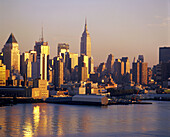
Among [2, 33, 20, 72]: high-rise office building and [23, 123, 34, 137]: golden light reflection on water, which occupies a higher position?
[2, 33, 20, 72]: high-rise office building

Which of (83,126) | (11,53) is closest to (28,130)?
(83,126)

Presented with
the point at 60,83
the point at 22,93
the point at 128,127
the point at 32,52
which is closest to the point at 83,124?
the point at 128,127

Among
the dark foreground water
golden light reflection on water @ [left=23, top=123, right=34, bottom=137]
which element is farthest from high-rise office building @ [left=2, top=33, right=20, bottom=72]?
golden light reflection on water @ [left=23, top=123, right=34, bottom=137]

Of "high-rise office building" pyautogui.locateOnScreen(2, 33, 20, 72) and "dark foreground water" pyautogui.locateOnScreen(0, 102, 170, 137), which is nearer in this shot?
"dark foreground water" pyautogui.locateOnScreen(0, 102, 170, 137)

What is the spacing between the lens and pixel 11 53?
181125 mm

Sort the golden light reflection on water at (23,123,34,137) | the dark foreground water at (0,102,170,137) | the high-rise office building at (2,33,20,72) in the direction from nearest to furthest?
the golden light reflection on water at (23,123,34,137), the dark foreground water at (0,102,170,137), the high-rise office building at (2,33,20,72)

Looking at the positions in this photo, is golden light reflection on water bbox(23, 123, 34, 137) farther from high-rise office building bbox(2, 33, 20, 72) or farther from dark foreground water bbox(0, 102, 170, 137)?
high-rise office building bbox(2, 33, 20, 72)

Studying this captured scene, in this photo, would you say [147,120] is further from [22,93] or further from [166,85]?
[166,85]

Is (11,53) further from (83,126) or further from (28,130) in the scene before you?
(28,130)

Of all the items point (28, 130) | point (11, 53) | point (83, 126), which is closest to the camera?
point (28, 130)

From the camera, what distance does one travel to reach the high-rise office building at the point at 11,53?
180 metres

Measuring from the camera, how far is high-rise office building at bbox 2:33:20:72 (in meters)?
180

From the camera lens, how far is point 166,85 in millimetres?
160875

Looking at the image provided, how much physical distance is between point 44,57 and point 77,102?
95.9 m
